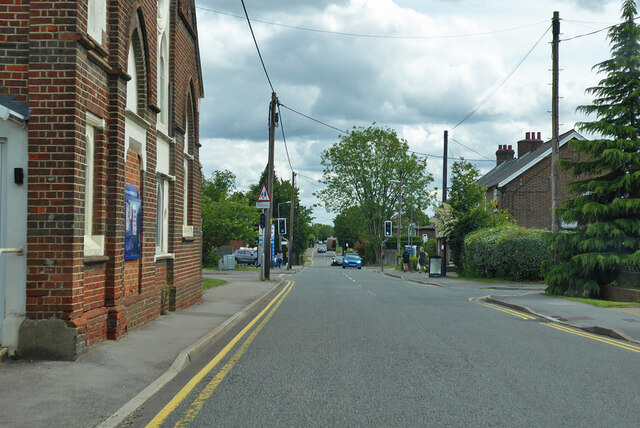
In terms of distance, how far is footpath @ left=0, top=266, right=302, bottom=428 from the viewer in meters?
5.60

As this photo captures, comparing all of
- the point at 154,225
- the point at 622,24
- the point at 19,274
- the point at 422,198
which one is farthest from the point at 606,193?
the point at 422,198

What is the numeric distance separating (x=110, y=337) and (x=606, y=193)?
16581mm

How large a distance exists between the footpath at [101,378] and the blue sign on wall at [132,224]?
1319 millimetres

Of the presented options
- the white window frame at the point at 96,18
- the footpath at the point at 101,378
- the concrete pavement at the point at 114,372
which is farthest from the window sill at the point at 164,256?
the white window frame at the point at 96,18

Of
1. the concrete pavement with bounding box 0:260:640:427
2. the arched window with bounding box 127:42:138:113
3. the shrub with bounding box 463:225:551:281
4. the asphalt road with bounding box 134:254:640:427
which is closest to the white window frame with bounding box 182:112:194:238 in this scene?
the concrete pavement with bounding box 0:260:640:427

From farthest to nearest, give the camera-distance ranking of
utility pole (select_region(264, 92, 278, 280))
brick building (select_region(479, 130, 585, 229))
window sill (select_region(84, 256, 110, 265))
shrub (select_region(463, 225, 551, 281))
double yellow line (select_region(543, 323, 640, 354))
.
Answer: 1. brick building (select_region(479, 130, 585, 229))
2. shrub (select_region(463, 225, 551, 281))
3. utility pole (select_region(264, 92, 278, 280))
4. double yellow line (select_region(543, 323, 640, 354))
5. window sill (select_region(84, 256, 110, 265))

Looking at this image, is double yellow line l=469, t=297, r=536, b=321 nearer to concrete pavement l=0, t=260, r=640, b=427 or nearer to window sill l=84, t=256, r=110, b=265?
concrete pavement l=0, t=260, r=640, b=427

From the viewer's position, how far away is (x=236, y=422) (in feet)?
18.4

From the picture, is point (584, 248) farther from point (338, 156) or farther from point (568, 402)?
point (338, 156)

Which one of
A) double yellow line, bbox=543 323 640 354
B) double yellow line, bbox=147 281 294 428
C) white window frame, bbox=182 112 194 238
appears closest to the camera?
double yellow line, bbox=147 281 294 428

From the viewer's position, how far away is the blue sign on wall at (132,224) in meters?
10.4

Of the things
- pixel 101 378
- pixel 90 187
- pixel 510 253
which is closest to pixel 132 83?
pixel 90 187

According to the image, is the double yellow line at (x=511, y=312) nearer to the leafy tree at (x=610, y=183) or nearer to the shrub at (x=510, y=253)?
the leafy tree at (x=610, y=183)

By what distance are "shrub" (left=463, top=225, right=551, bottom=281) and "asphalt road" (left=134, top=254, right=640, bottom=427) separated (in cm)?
1895
